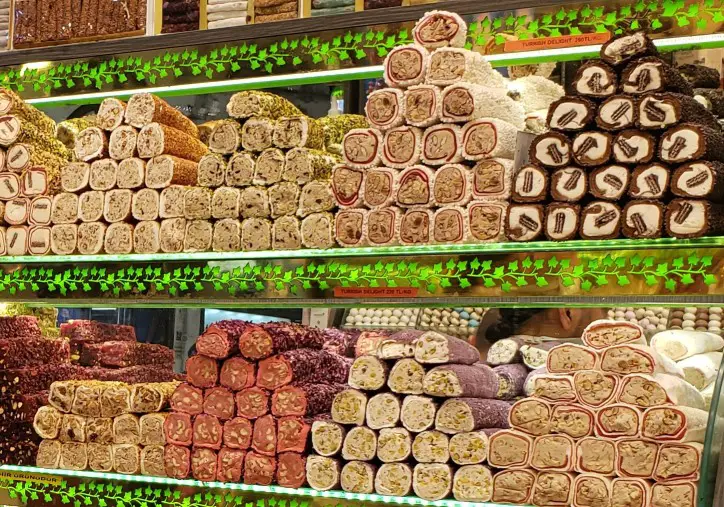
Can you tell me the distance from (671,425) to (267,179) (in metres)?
1.83

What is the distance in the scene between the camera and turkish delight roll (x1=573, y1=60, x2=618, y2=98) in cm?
363

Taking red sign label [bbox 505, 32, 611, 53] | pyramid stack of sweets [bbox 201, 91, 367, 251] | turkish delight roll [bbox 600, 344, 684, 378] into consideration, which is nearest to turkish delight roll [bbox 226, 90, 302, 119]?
pyramid stack of sweets [bbox 201, 91, 367, 251]

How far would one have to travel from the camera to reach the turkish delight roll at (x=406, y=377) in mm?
3893

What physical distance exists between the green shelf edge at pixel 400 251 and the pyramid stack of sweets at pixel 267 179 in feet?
0.14

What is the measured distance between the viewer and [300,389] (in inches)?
164

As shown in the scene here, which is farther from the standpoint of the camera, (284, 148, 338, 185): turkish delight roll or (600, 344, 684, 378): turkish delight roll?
(284, 148, 338, 185): turkish delight roll

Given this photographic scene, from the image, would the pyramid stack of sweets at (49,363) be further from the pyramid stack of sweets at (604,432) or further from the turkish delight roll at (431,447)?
the pyramid stack of sweets at (604,432)

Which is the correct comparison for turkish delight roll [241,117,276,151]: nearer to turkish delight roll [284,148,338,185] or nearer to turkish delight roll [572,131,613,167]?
turkish delight roll [284,148,338,185]

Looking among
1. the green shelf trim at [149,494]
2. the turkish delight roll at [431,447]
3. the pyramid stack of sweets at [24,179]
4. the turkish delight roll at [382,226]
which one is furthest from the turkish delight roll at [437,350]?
the pyramid stack of sweets at [24,179]

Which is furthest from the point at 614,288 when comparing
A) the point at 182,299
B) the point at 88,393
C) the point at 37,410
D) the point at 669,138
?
the point at 37,410

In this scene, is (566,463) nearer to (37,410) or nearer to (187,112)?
(37,410)

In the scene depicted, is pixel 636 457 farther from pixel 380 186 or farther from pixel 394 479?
pixel 380 186

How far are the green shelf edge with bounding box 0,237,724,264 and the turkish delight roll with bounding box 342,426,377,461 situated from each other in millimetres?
680

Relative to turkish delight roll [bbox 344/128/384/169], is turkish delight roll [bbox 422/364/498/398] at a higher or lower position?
lower
